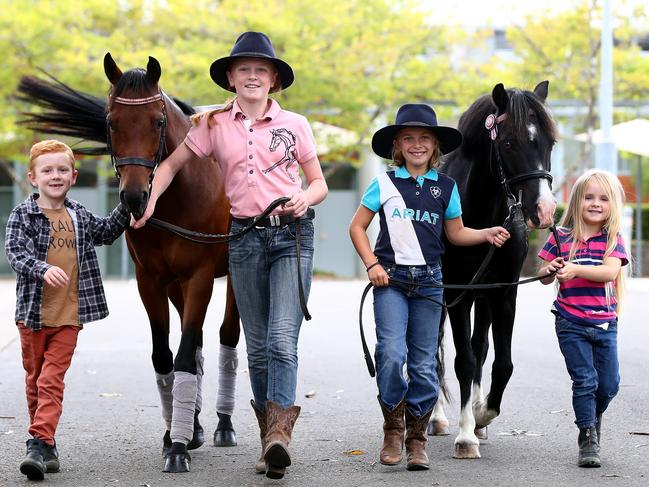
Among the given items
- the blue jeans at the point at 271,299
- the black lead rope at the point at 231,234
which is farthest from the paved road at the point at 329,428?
the black lead rope at the point at 231,234

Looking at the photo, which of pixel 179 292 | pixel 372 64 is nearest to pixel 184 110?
pixel 179 292

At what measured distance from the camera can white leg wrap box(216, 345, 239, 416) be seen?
6914 millimetres

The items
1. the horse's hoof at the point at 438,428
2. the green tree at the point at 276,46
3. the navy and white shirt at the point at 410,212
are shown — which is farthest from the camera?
the green tree at the point at 276,46

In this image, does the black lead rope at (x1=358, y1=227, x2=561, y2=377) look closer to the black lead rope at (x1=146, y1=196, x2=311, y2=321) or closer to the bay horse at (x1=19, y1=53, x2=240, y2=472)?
the black lead rope at (x1=146, y1=196, x2=311, y2=321)

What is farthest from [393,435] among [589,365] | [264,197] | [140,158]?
[140,158]

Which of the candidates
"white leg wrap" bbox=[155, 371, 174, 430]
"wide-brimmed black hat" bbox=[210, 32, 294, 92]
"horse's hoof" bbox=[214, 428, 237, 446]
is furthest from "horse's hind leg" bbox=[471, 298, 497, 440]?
"wide-brimmed black hat" bbox=[210, 32, 294, 92]

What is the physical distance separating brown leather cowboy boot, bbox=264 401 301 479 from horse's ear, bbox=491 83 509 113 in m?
1.95

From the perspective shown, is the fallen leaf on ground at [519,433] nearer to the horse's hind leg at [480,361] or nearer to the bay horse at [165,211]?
the horse's hind leg at [480,361]

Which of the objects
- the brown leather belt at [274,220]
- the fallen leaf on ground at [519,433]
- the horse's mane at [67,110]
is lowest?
the fallen leaf on ground at [519,433]

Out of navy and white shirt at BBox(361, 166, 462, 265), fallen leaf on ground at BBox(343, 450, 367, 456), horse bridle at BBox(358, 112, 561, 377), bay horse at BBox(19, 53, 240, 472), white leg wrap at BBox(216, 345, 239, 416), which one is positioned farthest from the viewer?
white leg wrap at BBox(216, 345, 239, 416)

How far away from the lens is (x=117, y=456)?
6445 mm

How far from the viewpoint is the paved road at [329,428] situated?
5797 millimetres

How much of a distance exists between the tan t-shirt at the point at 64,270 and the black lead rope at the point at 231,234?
43 cm

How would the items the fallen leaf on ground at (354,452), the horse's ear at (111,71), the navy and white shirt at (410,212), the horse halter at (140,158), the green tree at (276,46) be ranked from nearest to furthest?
the horse halter at (140,158), the horse's ear at (111,71), the navy and white shirt at (410,212), the fallen leaf on ground at (354,452), the green tree at (276,46)
